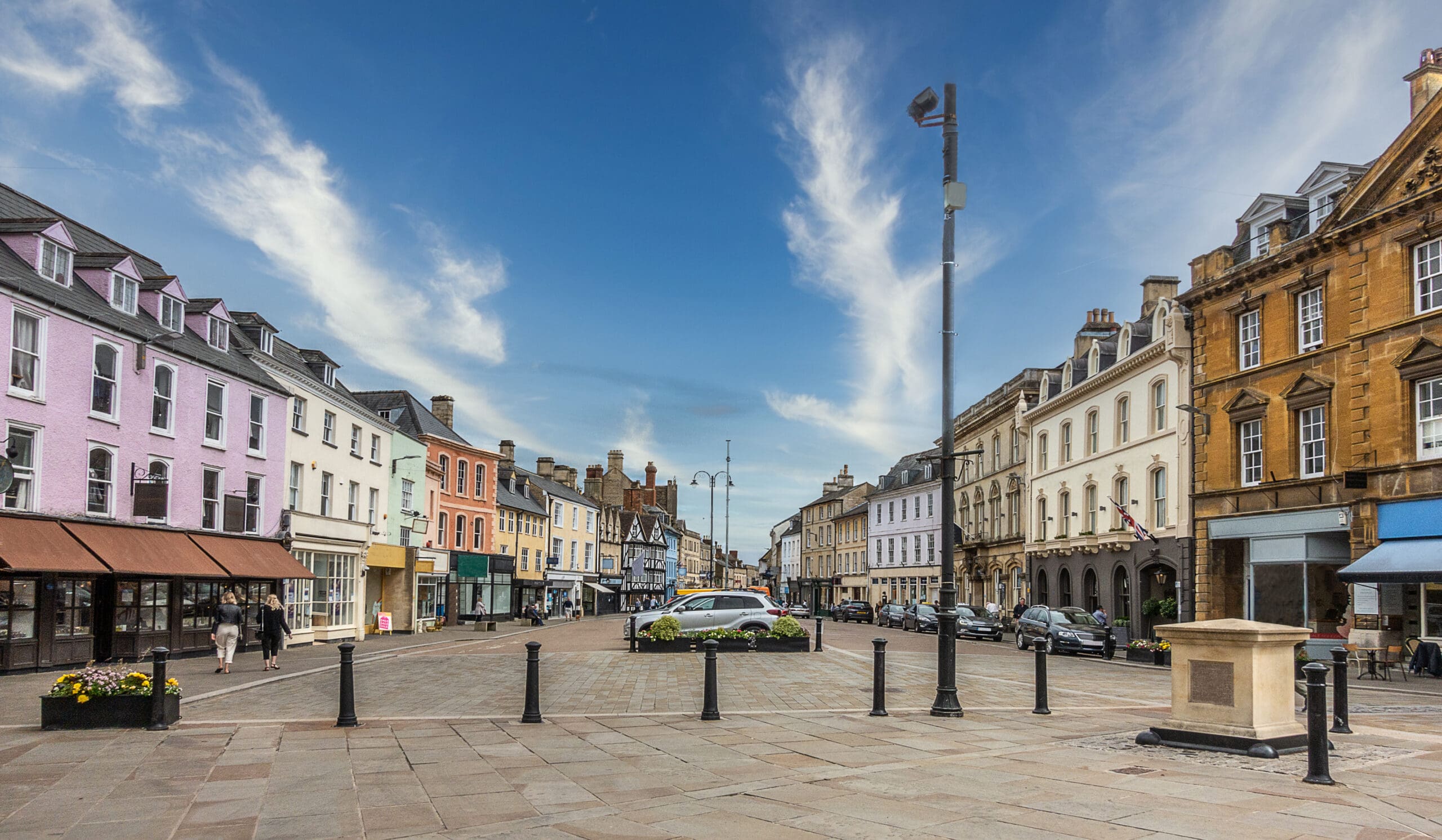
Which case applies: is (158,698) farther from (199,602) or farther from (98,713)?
(199,602)

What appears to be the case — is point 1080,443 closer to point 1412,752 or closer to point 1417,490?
point 1417,490

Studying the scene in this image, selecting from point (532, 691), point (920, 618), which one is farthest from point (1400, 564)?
point (920, 618)

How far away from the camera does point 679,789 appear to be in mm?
8570

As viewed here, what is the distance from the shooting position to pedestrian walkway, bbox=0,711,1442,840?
7.25m

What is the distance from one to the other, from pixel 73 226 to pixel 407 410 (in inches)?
922

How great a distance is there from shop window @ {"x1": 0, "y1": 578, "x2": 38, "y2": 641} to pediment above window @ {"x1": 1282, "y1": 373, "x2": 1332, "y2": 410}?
30.1 meters

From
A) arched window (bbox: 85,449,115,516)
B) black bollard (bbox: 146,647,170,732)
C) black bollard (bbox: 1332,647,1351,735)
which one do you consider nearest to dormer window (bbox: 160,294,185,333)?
arched window (bbox: 85,449,115,516)

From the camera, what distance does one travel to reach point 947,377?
1398 cm

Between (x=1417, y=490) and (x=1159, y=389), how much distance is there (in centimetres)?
1180

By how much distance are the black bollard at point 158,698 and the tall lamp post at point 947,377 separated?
930 cm

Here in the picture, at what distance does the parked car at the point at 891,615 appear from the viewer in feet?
176

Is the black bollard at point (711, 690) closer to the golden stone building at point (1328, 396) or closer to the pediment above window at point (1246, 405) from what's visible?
the golden stone building at point (1328, 396)

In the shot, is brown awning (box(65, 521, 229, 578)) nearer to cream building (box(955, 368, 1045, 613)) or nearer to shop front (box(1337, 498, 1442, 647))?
shop front (box(1337, 498, 1442, 647))

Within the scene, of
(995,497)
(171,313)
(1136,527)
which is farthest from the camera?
(995,497)
